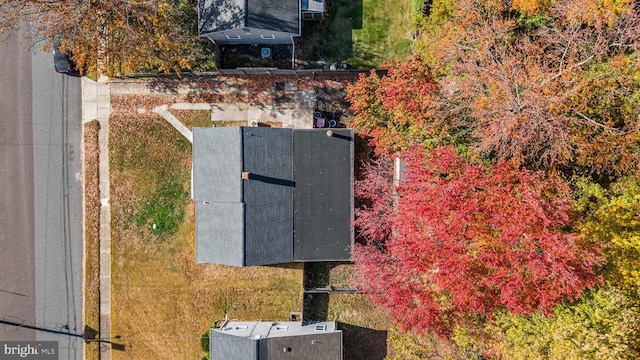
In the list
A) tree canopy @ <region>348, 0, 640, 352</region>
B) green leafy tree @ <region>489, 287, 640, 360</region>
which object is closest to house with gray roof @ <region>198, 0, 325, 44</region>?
tree canopy @ <region>348, 0, 640, 352</region>

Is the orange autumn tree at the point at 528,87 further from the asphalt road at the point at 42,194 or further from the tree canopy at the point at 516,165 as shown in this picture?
the asphalt road at the point at 42,194

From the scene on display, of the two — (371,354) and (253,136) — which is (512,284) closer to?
(371,354)

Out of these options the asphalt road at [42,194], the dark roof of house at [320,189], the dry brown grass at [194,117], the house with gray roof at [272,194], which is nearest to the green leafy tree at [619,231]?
the dark roof of house at [320,189]

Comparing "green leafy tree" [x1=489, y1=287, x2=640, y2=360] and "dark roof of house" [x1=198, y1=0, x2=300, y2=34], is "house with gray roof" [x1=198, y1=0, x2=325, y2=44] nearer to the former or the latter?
"dark roof of house" [x1=198, y1=0, x2=300, y2=34]

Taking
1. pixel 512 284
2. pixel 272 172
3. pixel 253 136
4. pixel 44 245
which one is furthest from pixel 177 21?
pixel 512 284

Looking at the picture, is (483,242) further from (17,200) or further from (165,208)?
(17,200)

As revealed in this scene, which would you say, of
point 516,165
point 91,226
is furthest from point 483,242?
point 91,226
